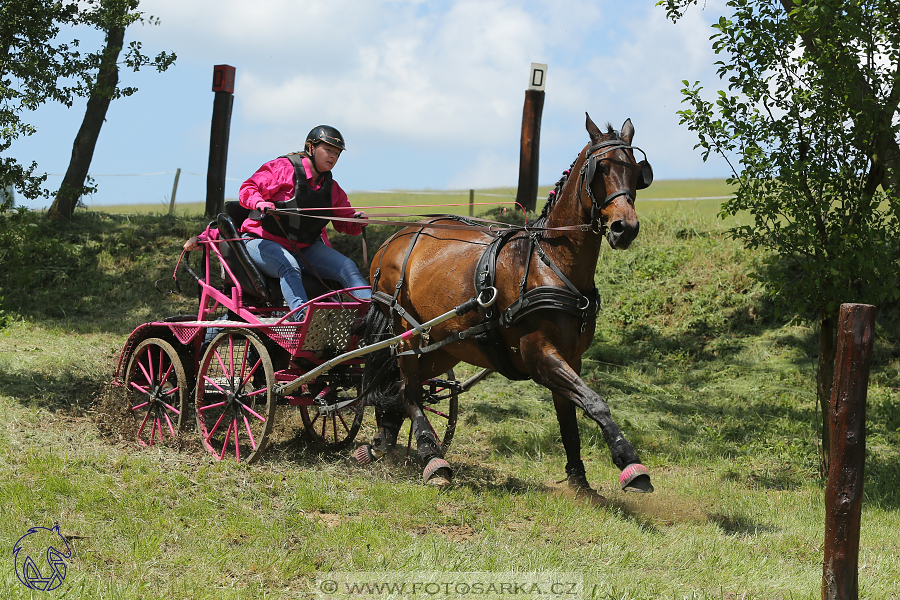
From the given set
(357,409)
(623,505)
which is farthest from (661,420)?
(357,409)

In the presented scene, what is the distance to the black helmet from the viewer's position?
20.1ft

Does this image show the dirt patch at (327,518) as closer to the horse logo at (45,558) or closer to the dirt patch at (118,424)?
the horse logo at (45,558)

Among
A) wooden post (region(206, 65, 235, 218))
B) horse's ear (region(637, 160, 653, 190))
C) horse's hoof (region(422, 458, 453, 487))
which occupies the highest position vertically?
wooden post (region(206, 65, 235, 218))

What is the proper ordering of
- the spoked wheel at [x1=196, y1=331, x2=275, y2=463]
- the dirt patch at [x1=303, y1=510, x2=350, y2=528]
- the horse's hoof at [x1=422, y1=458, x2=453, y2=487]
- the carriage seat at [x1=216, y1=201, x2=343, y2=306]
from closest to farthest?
1. the dirt patch at [x1=303, y1=510, x2=350, y2=528]
2. the horse's hoof at [x1=422, y1=458, x2=453, y2=487]
3. the spoked wheel at [x1=196, y1=331, x2=275, y2=463]
4. the carriage seat at [x1=216, y1=201, x2=343, y2=306]

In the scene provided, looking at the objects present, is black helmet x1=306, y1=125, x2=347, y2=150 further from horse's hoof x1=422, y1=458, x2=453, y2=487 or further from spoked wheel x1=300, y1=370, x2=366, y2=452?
horse's hoof x1=422, y1=458, x2=453, y2=487

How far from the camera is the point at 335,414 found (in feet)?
Result: 23.0

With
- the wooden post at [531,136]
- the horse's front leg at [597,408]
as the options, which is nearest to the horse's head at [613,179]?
the horse's front leg at [597,408]

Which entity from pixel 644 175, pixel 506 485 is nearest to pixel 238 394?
pixel 506 485

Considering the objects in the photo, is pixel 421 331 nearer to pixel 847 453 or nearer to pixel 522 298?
pixel 522 298

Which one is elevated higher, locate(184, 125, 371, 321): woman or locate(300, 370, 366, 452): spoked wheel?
locate(184, 125, 371, 321): woman

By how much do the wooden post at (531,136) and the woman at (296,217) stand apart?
651cm

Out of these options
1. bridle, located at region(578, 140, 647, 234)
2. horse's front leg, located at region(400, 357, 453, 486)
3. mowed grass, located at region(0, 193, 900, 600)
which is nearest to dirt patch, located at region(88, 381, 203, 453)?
mowed grass, located at region(0, 193, 900, 600)

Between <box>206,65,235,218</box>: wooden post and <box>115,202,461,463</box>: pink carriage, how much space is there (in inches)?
278

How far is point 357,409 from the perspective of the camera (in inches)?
248
